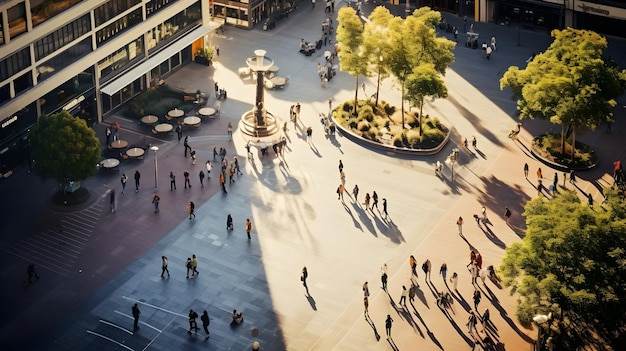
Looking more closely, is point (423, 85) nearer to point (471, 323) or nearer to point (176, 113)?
point (176, 113)

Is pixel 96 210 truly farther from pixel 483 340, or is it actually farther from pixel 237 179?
pixel 483 340

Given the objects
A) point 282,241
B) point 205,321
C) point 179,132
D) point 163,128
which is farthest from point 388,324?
point 163,128

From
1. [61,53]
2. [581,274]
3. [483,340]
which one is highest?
[61,53]

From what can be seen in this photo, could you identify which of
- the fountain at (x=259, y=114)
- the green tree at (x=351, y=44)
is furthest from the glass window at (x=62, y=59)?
the green tree at (x=351, y=44)

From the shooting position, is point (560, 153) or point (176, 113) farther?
point (176, 113)

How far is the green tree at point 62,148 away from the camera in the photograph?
95188 mm

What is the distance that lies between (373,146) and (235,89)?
20.3 meters

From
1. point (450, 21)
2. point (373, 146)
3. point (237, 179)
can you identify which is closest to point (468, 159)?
point (373, 146)

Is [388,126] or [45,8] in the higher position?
[45,8]

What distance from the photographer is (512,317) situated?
283 ft

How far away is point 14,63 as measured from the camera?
100000 millimetres

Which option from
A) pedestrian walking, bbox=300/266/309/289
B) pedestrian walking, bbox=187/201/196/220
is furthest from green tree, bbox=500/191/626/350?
pedestrian walking, bbox=187/201/196/220

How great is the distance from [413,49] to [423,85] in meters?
5.73

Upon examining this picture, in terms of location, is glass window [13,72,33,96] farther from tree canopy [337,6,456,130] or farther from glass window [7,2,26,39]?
tree canopy [337,6,456,130]
